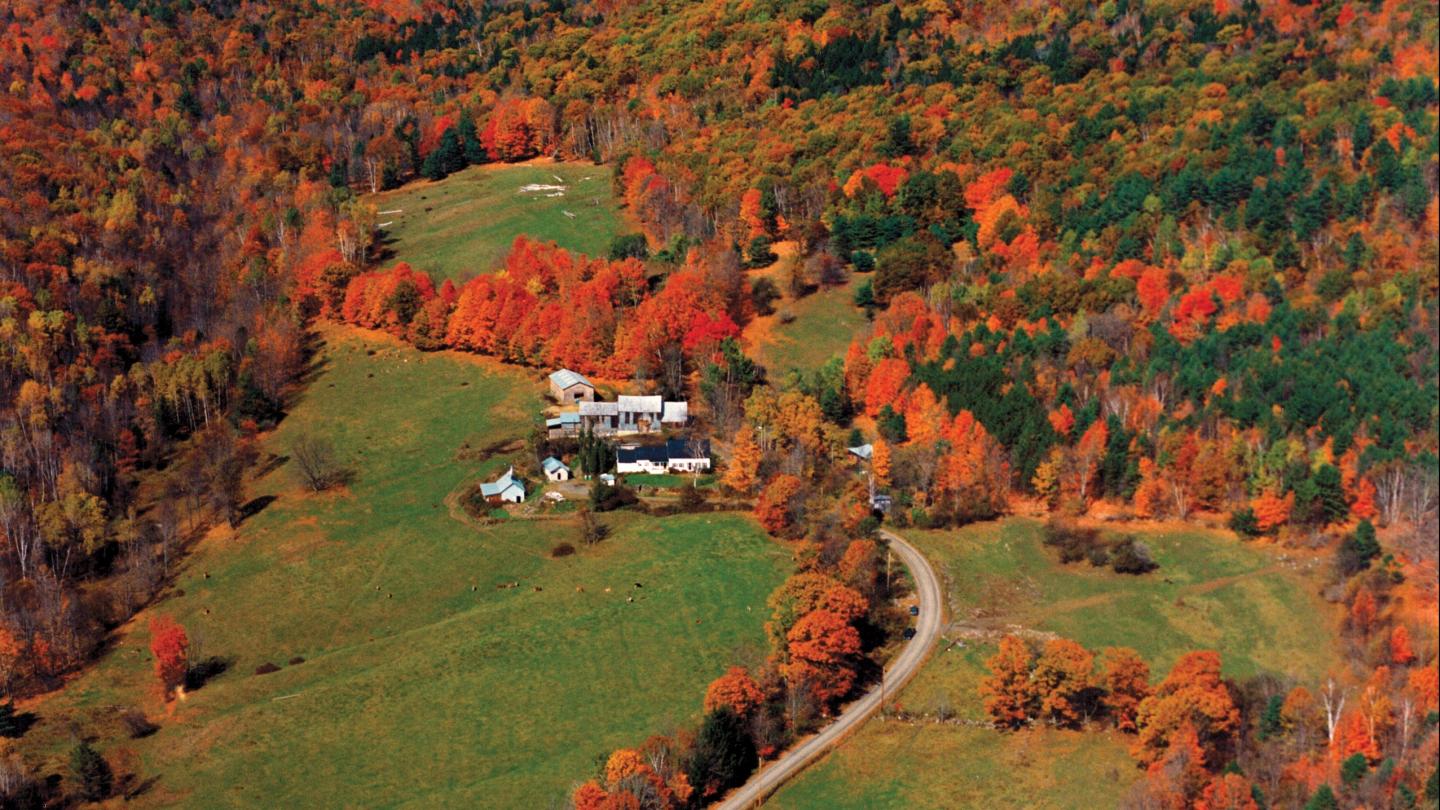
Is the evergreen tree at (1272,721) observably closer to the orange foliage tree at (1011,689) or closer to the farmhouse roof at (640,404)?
the orange foliage tree at (1011,689)

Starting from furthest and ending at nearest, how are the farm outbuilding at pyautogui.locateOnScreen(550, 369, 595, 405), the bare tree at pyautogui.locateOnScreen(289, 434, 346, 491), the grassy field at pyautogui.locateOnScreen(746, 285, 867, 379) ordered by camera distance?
the grassy field at pyautogui.locateOnScreen(746, 285, 867, 379) → the farm outbuilding at pyautogui.locateOnScreen(550, 369, 595, 405) → the bare tree at pyautogui.locateOnScreen(289, 434, 346, 491)

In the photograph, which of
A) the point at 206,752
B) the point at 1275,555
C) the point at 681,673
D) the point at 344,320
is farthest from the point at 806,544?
the point at 344,320

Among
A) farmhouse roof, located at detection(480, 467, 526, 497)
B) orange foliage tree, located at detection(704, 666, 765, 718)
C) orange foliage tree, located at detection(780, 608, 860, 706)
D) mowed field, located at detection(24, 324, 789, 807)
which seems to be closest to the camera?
mowed field, located at detection(24, 324, 789, 807)

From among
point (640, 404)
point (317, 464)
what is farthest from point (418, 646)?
point (640, 404)

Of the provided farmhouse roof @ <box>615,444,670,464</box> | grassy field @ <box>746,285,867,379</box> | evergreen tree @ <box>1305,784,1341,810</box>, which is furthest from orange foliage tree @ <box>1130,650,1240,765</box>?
grassy field @ <box>746,285,867,379</box>

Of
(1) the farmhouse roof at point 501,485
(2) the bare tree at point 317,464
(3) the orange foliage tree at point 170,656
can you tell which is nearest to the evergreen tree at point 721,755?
(1) the farmhouse roof at point 501,485

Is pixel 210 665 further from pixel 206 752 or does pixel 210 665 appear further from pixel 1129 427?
pixel 1129 427

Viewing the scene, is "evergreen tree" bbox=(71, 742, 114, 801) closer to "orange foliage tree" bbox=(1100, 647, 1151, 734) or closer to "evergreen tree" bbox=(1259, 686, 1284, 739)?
"orange foliage tree" bbox=(1100, 647, 1151, 734)
